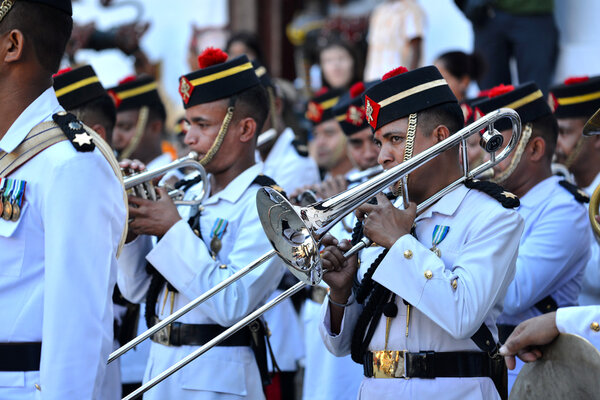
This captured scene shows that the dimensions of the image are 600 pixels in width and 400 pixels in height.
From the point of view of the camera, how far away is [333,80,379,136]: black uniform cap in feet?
19.3

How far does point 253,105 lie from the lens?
180 inches

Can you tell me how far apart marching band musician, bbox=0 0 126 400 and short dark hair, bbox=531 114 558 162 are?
2506mm

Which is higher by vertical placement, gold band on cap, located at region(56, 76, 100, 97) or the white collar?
the white collar

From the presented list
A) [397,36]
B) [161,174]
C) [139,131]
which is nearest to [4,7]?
[161,174]

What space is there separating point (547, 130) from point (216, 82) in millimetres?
1771

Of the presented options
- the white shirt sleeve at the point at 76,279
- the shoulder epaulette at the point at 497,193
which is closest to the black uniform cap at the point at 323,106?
the shoulder epaulette at the point at 497,193

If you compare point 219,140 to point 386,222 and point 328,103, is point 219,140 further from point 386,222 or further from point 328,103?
point 328,103

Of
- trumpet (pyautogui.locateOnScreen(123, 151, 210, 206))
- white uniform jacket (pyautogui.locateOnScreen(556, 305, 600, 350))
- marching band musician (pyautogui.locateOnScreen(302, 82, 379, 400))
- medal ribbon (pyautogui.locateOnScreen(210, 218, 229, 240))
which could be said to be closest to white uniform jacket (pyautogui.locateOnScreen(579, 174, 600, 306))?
marching band musician (pyautogui.locateOnScreen(302, 82, 379, 400))

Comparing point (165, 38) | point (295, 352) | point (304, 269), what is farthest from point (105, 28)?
point (304, 269)

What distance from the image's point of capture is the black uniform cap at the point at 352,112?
231 inches

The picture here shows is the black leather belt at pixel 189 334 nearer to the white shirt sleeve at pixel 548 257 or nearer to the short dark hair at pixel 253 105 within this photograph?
the short dark hair at pixel 253 105

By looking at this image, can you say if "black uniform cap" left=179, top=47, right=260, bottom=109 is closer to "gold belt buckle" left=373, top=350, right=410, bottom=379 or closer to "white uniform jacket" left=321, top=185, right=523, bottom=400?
"white uniform jacket" left=321, top=185, right=523, bottom=400

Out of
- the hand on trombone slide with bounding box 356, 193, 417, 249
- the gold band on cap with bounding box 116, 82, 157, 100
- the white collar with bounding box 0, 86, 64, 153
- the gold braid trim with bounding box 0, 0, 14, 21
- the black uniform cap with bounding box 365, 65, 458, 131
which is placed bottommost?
the hand on trombone slide with bounding box 356, 193, 417, 249

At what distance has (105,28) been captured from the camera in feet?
39.5
